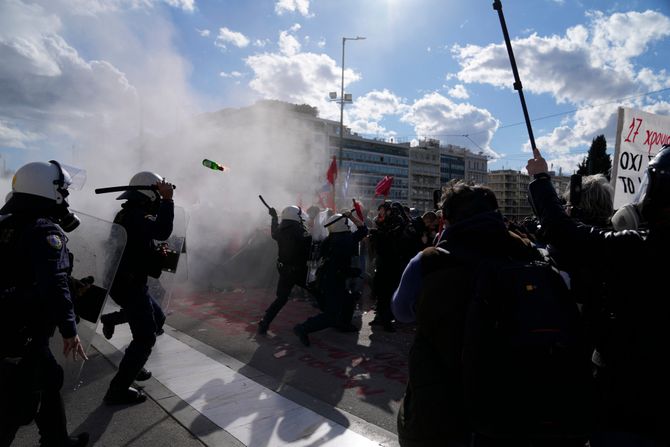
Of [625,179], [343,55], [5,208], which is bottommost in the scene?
[5,208]

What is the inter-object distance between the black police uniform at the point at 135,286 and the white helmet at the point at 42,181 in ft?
3.01

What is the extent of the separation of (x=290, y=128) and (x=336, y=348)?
56.0 feet

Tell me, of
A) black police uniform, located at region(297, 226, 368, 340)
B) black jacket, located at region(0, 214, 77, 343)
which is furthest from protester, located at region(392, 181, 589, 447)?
black police uniform, located at region(297, 226, 368, 340)

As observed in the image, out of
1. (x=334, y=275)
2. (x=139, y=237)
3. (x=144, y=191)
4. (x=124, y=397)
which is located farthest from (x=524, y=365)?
(x=334, y=275)

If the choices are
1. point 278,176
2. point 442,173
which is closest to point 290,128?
point 278,176

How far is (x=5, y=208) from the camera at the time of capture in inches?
104

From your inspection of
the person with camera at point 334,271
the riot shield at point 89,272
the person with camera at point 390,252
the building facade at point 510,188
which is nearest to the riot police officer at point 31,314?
the riot shield at point 89,272

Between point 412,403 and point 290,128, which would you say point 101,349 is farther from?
point 290,128

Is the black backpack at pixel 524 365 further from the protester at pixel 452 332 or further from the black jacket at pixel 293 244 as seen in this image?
the black jacket at pixel 293 244

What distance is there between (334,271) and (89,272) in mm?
3081

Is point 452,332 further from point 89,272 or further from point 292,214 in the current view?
point 292,214

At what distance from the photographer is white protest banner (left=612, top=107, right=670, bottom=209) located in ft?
14.0

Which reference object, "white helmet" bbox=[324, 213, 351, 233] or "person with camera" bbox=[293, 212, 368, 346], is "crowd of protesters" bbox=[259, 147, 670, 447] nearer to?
"person with camera" bbox=[293, 212, 368, 346]

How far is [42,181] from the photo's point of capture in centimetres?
269
